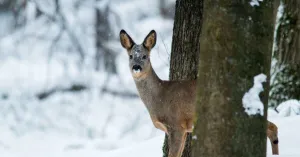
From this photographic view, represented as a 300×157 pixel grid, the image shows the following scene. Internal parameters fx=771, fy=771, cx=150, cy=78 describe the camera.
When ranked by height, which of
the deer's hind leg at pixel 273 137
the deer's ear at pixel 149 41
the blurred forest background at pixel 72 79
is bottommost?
the deer's hind leg at pixel 273 137

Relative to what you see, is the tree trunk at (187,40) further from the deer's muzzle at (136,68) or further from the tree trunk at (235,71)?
the tree trunk at (235,71)

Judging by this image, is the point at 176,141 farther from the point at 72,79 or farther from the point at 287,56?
the point at 72,79

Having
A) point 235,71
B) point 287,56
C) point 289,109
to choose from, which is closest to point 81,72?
point 287,56

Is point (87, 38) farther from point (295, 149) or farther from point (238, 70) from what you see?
point (238, 70)

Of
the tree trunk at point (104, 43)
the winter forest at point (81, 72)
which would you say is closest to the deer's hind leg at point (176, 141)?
the winter forest at point (81, 72)

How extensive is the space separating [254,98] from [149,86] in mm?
2651

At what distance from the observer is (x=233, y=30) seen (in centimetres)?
456

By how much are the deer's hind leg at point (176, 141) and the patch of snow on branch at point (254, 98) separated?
2.17 meters

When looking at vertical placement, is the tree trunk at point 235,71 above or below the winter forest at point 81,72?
below

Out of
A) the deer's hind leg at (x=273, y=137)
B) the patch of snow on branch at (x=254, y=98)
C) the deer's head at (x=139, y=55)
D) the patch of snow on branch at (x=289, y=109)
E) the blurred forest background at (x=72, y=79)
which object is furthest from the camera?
the blurred forest background at (x=72, y=79)

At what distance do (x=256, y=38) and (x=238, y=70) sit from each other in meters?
0.22

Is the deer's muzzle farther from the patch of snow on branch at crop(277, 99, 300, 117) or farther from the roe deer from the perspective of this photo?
the patch of snow on branch at crop(277, 99, 300, 117)

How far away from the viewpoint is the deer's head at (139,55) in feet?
23.0

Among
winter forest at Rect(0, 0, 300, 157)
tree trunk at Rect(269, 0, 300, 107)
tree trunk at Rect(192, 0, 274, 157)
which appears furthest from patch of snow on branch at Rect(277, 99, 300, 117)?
tree trunk at Rect(192, 0, 274, 157)
